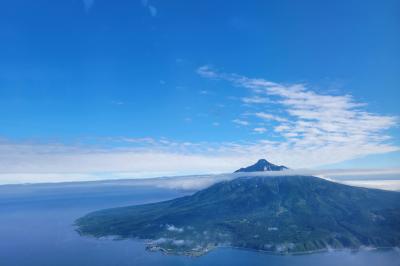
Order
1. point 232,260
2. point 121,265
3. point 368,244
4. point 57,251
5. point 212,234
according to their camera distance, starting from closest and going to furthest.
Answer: point 121,265
point 232,260
point 57,251
point 368,244
point 212,234

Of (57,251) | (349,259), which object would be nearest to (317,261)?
(349,259)

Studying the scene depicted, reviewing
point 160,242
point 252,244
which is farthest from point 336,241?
point 160,242

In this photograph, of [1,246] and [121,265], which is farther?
[1,246]

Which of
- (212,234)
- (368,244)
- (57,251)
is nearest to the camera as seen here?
(57,251)

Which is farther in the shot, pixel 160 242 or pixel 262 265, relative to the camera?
pixel 160 242

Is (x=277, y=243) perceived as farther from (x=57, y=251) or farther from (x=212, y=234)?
(x=57, y=251)

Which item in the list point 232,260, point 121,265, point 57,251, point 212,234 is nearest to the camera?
point 121,265

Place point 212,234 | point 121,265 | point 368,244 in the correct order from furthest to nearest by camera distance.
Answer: point 212,234 → point 368,244 → point 121,265

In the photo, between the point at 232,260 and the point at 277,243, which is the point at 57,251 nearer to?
the point at 232,260
